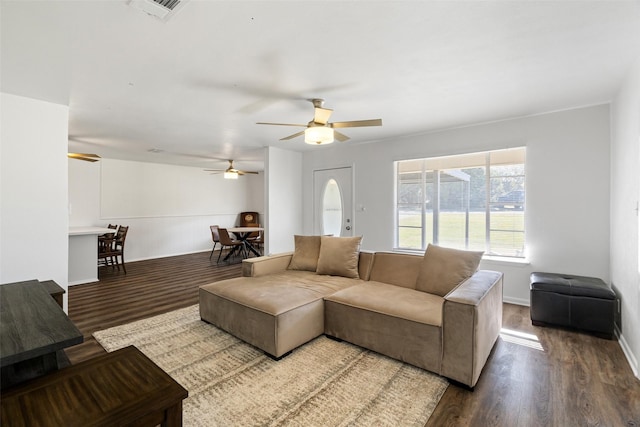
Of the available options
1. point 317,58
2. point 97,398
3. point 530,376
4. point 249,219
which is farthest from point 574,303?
point 249,219

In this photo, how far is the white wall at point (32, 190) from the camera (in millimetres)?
2957

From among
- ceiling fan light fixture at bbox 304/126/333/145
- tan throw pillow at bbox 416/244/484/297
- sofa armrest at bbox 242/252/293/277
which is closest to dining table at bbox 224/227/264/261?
sofa armrest at bbox 242/252/293/277

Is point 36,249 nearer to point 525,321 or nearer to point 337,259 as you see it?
point 337,259

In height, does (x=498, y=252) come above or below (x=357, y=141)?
below

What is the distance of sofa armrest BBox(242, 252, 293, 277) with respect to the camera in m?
3.43

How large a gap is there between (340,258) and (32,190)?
341cm

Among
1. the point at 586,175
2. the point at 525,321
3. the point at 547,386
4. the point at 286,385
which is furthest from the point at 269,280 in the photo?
the point at 586,175

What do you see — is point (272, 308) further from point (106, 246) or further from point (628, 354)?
point (106, 246)

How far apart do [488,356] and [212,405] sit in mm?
2209

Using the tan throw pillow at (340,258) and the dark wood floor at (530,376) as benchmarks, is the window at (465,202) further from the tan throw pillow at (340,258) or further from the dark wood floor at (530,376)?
the tan throw pillow at (340,258)

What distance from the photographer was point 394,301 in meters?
2.54

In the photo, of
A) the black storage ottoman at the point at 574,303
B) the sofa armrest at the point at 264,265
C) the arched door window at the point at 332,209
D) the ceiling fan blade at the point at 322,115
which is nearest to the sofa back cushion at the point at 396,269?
the sofa armrest at the point at 264,265

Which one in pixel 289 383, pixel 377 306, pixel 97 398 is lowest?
pixel 289 383

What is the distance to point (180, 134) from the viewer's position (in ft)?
15.5
